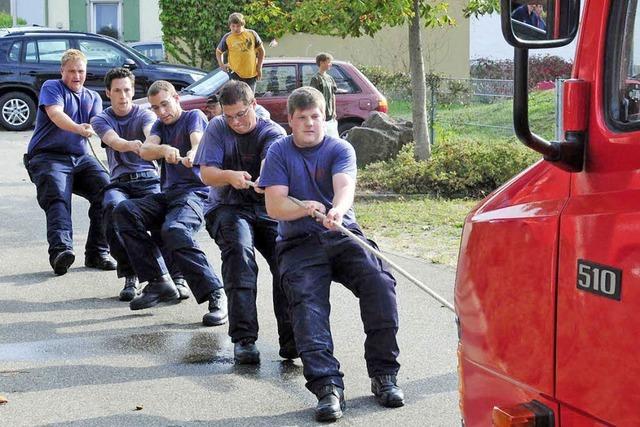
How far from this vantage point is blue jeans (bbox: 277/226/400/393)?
6.15 metres

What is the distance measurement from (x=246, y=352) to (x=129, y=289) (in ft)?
7.29

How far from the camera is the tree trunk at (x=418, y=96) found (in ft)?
50.9

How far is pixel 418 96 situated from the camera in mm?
15844

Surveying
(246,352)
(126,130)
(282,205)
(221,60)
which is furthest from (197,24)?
(282,205)

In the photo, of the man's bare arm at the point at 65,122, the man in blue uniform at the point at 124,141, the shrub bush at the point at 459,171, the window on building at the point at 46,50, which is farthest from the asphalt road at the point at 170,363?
the window on building at the point at 46,50

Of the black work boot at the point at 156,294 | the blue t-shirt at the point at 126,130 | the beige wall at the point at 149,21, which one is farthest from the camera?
the beige wall at the point at 149,21

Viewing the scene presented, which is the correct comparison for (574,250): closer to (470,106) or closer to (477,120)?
(477,120)

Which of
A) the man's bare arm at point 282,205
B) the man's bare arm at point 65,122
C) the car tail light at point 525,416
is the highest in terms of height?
the man's bare arm at point 65,122

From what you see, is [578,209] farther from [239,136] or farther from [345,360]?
[239,136]

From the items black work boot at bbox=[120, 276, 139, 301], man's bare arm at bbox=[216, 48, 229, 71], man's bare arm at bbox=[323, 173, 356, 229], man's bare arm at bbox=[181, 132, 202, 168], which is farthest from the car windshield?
man's bare arm at bbox=[323, 173, 356, 229]

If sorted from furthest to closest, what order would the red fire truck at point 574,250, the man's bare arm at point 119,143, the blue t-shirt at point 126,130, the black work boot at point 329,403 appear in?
the blue t-shirt at point 126,130
the man's bare arm at point 119,143
the black work boot at point 329,403
the red fire truck at point 574,250

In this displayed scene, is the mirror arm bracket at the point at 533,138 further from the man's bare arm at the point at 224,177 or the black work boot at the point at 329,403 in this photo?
the man's bare arm at the point at 224,177

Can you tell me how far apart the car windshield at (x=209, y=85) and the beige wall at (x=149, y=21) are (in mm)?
17586

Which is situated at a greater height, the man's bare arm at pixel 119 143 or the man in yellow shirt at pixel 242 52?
the man in yellow shirt at pixel 242 52
